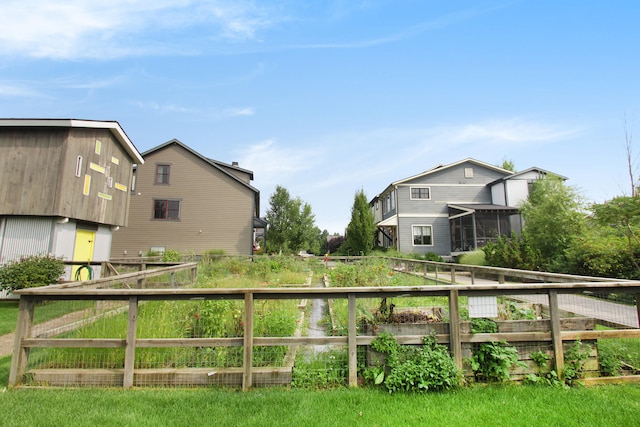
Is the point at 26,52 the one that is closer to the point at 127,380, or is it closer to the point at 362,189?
the point at 127,380

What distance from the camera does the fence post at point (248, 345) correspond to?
11.2 ft

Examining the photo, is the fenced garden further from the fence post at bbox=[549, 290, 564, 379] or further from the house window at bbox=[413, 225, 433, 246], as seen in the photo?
the house window at bbox=[413, 225, 433, 246]

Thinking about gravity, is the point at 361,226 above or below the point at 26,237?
above

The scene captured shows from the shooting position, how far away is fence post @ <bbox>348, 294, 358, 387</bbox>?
3455 mm

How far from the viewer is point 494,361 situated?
138 inches

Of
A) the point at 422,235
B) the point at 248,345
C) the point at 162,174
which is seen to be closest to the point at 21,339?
Answer: the point at 248,345

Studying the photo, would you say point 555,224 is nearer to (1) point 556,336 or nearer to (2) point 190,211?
(1) point 556,336

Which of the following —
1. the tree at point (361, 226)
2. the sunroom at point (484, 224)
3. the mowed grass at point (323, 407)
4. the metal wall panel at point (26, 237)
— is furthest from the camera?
the tree at point (361, 226)

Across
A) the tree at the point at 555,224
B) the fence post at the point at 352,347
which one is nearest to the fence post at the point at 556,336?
the fence post at the point at 352,347

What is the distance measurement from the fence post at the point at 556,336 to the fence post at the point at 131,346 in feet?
15.8

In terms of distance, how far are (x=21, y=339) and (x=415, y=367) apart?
4.47 meters

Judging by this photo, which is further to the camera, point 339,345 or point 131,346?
point 339,345

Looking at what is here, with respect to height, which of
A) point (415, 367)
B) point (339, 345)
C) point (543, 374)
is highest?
point (339, 345)

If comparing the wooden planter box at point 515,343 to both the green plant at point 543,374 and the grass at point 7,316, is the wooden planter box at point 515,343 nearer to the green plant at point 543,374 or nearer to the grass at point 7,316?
the green plant at point 543,374
